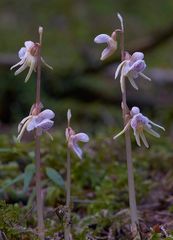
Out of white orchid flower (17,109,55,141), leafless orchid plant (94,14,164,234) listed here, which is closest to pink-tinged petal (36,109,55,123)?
white orchid flower (17,109,55,141)

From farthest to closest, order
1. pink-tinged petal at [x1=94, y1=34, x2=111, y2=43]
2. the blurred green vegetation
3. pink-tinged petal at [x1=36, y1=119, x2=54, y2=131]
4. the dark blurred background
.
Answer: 1. the dark blurred background
2. the blurred green vegetation
3. pink-tinged petal at [x1=94, y1=34, x2=111, y2=43]
4. pink-tinged petal at [x1=36, y1=119, x2=54, y2=131]

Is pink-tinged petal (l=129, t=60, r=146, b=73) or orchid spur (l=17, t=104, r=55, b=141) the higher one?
pink-tinged petal (l=129, t=60, r=146, b=73)

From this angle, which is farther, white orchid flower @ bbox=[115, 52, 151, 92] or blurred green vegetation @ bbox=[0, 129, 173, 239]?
blurred green vegetation @ bbox=[0, 129, 173, 239]

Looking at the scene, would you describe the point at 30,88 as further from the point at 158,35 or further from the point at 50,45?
the point at 50,45

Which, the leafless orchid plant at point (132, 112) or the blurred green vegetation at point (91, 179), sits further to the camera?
the blurred green vegetation at point (91, 179)

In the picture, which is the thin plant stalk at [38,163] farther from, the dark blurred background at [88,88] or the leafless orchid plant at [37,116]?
the dark blurred background at [88,88]

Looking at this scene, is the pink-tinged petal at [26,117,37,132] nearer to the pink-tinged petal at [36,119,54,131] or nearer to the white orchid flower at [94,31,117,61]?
the pink-tinged petal at [36,119,54,131]

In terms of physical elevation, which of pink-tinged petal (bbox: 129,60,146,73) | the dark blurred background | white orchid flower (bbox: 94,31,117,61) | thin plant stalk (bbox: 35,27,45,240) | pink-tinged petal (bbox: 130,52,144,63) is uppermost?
the dark blurred background

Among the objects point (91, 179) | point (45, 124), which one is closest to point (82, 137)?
point (45, 124)

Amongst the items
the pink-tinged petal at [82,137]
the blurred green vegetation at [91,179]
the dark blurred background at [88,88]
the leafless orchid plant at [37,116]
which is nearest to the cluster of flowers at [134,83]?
the pink-tinged petal at [82,137]

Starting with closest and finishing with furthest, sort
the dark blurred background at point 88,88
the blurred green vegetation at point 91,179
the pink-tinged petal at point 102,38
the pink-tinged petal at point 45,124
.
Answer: the pink-tinged petal at point 45,124, the pink-tinged petal at point 102,38, the blurred green vegetation at point 91,179, the dark blurred background at point 88,88

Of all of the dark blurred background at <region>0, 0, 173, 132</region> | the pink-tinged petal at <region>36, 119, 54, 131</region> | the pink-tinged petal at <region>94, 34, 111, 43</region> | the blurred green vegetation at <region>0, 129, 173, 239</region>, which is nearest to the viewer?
the pink-tinged petal at <region>36, 119, 54, 131</region>
